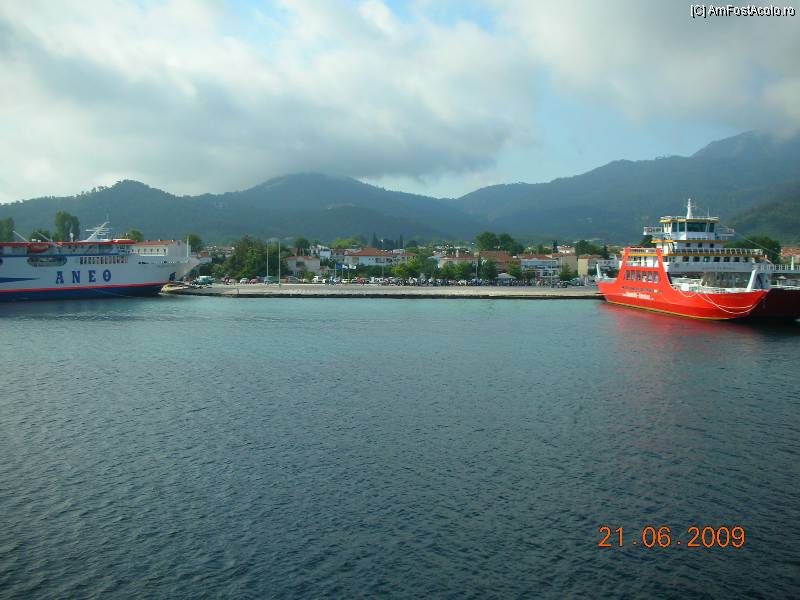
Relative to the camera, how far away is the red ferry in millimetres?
52094

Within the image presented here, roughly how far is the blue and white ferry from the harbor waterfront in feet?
152

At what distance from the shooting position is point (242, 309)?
71750mm

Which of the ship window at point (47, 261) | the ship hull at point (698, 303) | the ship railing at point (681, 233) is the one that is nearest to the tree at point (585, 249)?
the ship hull at point (698, 303)

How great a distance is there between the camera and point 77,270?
8388 cm

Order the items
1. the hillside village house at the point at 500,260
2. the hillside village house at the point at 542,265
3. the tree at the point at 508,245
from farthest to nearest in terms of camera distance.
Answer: the tree at the point at 508,245 < the hillside village house at the point at 542,265 < the hillside village house at the point at 500,260

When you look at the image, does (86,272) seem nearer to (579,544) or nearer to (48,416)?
(48,416)

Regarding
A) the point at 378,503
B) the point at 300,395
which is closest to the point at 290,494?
the point at 378,503

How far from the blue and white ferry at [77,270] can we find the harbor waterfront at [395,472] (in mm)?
46234

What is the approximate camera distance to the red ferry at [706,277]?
52.1 meters

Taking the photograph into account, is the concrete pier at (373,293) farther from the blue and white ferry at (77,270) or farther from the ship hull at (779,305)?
the ship hull at (779,305)

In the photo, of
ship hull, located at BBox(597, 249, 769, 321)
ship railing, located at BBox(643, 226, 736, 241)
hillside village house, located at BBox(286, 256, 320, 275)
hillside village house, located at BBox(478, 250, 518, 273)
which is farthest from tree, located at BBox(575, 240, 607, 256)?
ship railing, located at BBox(643, 226, 736, 241)

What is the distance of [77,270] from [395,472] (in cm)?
7722

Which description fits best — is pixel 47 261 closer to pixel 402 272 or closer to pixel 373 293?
pixel 373 293

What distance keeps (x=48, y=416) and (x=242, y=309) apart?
4610cm
